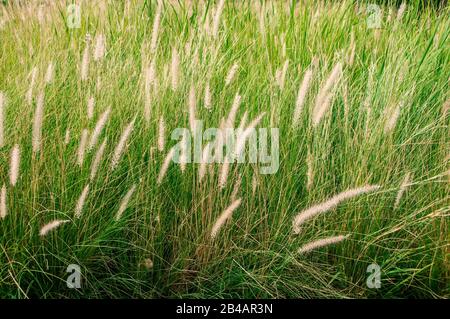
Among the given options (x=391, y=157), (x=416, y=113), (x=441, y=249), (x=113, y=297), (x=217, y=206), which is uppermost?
(x=416, y=113)

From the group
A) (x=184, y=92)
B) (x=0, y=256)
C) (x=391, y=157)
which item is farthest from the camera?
(x=184, y=92)

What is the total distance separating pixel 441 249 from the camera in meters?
2.21

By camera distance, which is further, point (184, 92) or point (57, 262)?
point (184, 92)

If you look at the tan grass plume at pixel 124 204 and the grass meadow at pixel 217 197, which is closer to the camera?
the tan grass plume at pixel 124 204

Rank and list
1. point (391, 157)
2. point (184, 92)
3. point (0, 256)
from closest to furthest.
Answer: point (0, 256), point (391, 157), point (184, 92)

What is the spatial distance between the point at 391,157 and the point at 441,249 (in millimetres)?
391

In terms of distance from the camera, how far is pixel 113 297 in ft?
6.96

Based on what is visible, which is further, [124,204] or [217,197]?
[217,197]

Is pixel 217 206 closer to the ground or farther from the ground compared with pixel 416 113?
closer to the ground

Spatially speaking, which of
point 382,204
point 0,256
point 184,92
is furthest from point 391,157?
point 0,256

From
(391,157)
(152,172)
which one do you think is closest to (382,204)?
(391,157)

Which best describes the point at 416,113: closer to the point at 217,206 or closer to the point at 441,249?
the point at 441,249

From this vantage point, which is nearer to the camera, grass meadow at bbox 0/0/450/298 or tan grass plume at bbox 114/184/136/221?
Result: tan grass plume at bbox 114/184/136/221

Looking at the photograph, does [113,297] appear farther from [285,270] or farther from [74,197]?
[285,270]
